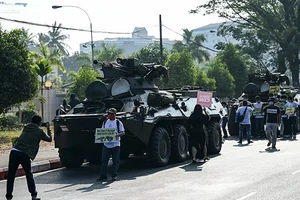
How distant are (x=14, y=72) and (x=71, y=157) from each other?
8577 millimetres

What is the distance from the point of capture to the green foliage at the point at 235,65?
51406mm

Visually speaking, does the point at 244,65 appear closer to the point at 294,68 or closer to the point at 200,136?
the point at 294,68

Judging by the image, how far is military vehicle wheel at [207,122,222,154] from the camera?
19.5m

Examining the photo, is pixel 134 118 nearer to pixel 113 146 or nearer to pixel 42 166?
pixel 113 146

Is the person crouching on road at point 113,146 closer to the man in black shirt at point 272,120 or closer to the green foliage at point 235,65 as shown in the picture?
the man in black shirt at point 272,120

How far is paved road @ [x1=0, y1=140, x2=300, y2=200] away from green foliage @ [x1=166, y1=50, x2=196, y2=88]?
23.2m

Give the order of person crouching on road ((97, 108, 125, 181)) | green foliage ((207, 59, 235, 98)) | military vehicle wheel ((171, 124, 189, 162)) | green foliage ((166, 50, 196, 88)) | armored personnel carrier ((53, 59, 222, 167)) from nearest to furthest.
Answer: person crouching on road ((97, 108, 125, 181))
armored personnel carrier ((53, 59, 222, 167))
military vehicle wheel ((171, 124, 189, 162))
green foliage ((166, 50, 196, 88))
green foliage ((207, 59, 235, 98))

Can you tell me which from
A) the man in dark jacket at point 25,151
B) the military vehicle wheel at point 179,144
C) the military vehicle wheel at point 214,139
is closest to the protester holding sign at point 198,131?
the military vehicle wheel at point 179,144

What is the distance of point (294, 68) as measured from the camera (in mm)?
51812

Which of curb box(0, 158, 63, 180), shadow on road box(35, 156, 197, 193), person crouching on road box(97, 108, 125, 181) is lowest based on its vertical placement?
shadow on road box(35, 156, 197, 193)

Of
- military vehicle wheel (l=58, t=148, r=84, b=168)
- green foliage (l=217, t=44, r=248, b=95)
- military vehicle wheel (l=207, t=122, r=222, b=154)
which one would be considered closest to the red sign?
military vehicle wheel (l=207, t=122, r=222, b=154)

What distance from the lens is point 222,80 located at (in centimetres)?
4788

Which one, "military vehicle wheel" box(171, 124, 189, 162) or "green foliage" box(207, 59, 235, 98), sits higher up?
"green foliage" box(207, 59, 235, 98)

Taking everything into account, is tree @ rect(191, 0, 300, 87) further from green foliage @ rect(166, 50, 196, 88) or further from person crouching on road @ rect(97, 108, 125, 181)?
person crouching on road @ rect(97, 108, 125, 181)
